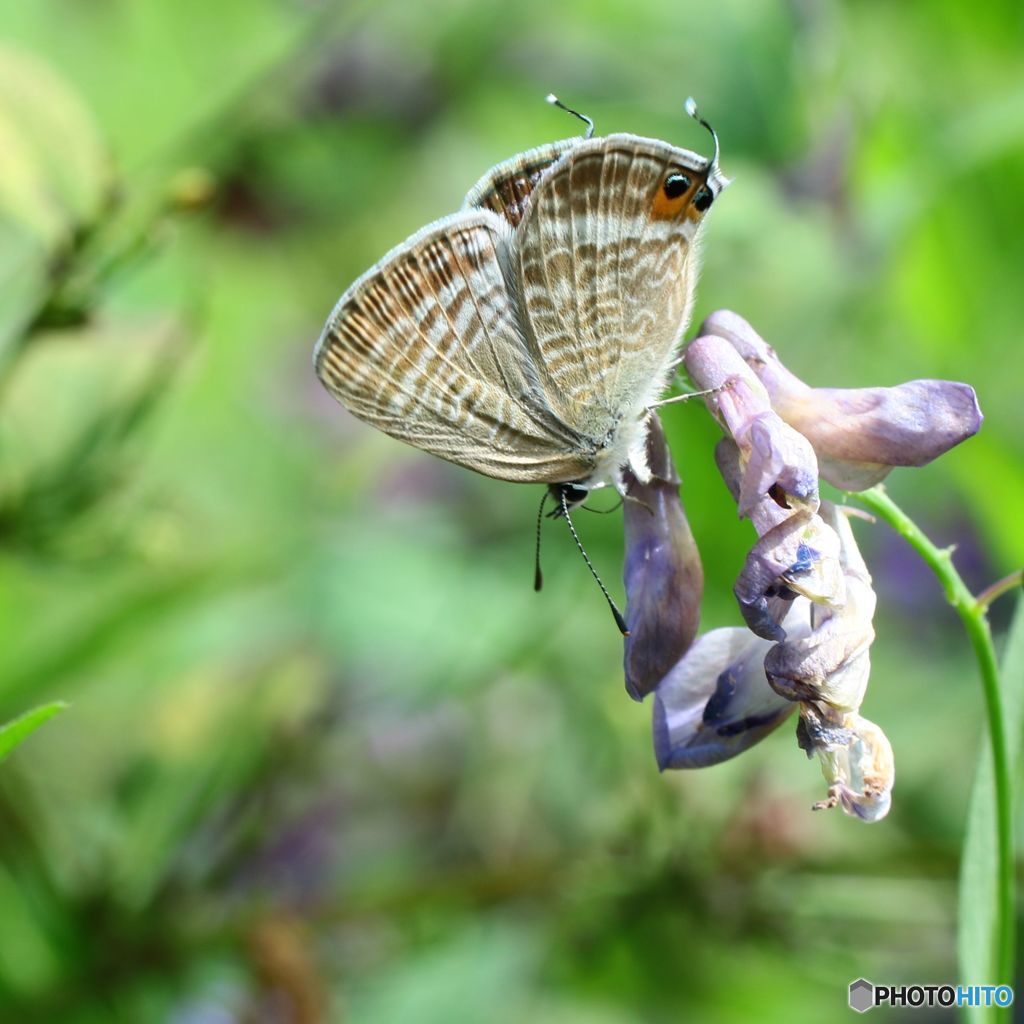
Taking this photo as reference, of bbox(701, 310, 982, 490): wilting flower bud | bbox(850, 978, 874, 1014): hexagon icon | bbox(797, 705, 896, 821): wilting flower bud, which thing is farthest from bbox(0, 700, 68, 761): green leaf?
bbox(850, 978, 874, 1014): hexagon icon

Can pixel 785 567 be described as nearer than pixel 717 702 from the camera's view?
Yes

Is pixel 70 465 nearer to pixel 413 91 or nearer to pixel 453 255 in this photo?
pixel 453 255

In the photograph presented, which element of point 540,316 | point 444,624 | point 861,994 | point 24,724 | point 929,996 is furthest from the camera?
point 444,624

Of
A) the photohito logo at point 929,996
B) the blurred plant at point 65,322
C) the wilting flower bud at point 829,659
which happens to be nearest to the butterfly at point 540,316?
the wilting flower bud at point 829,659

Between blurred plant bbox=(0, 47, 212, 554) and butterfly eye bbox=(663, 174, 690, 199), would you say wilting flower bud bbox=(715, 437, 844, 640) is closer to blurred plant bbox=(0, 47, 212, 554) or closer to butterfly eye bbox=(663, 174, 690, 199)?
butterfly eye bbox=(663, 174, 690, 199)

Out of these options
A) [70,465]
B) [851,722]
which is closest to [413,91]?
[70,465]

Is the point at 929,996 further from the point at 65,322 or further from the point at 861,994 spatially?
the point at 65,322

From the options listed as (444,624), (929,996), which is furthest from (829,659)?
(444,624)
